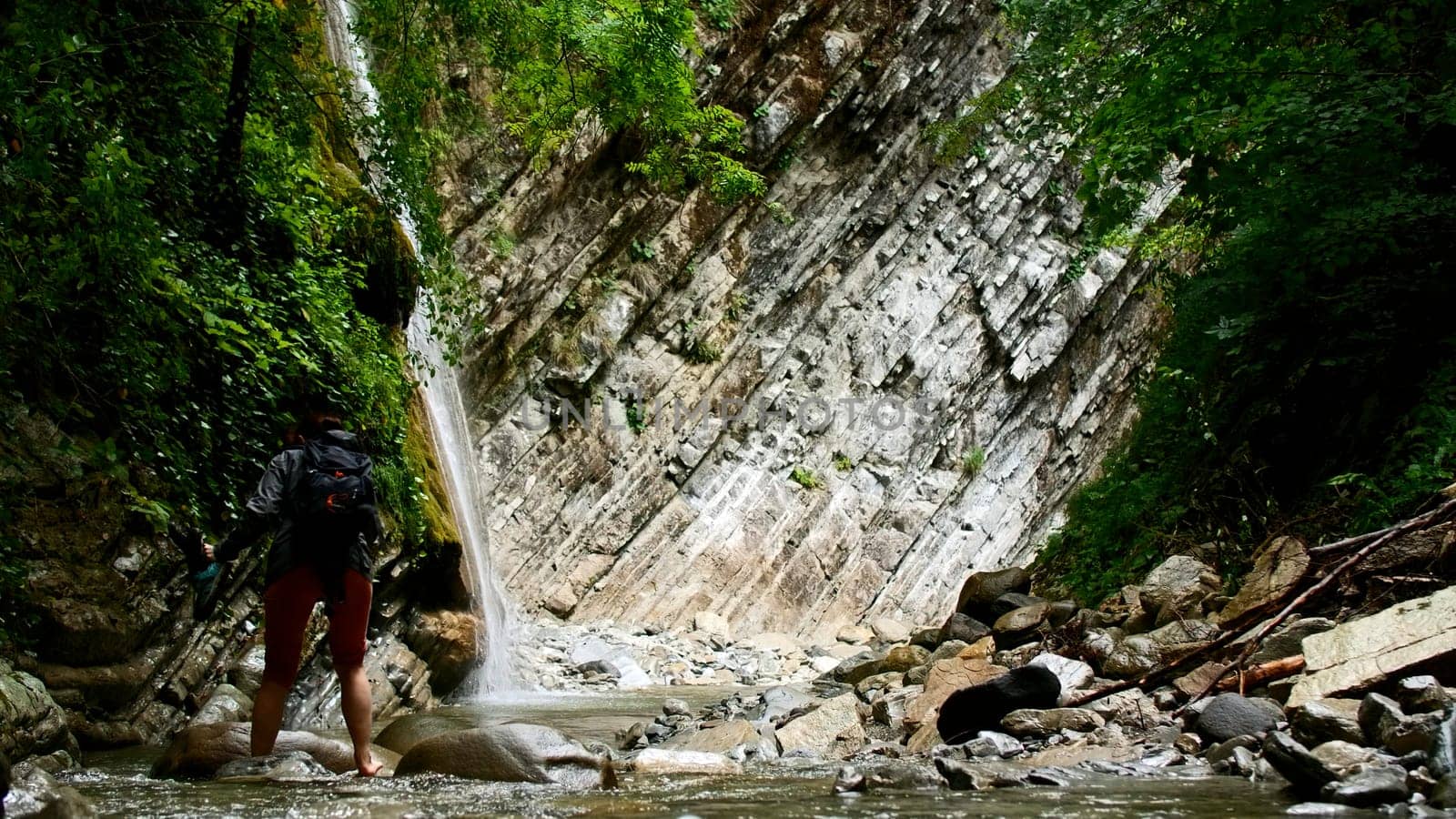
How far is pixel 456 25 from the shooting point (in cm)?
672

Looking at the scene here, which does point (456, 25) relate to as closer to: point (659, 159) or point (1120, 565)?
point (659, 159)

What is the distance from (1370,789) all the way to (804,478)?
1598 cm

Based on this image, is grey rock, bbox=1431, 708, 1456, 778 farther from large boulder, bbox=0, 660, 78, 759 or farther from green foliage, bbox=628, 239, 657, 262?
green foliage, bbox=628, 239, 657, 262

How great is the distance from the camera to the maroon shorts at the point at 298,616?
3.99 metres

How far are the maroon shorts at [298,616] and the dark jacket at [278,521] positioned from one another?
53 mm

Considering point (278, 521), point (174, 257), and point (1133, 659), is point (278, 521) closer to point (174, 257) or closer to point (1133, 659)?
point (174, 257)

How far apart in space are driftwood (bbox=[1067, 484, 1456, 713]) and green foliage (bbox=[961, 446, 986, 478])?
16436 millimetres

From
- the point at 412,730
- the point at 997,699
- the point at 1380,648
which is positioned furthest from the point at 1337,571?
the point at 412,730

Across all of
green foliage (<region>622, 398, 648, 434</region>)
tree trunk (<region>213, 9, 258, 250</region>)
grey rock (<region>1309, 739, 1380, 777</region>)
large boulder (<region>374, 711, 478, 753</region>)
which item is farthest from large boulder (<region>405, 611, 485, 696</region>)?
green foliage (<region>622, 398, 648, 434</region>)

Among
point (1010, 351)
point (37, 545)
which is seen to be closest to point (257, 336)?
point (37, 545)

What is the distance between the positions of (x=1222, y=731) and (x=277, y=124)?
6820 millimetres

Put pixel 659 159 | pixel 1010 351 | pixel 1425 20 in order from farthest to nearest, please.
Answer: pixel 1010 351 < pixel 659 159 < pixel 1425 20

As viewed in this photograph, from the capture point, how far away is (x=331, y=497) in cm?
391

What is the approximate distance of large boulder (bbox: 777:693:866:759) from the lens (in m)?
4.78
